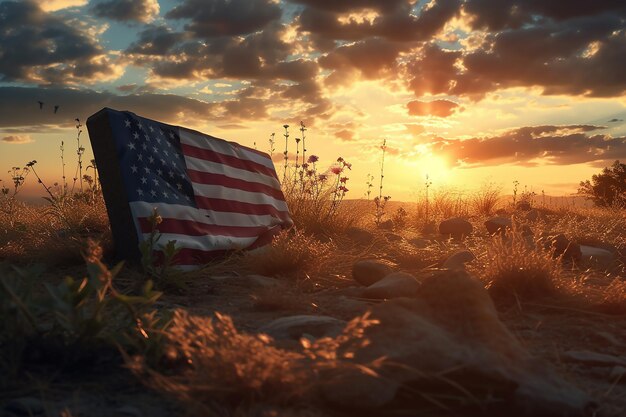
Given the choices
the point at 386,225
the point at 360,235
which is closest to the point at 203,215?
the point at 360,235

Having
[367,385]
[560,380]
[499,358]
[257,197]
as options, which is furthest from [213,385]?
[257,197]

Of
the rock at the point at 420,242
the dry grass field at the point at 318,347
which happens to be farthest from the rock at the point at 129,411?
the rock at the point at 420,242

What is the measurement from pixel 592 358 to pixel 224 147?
5023 mm

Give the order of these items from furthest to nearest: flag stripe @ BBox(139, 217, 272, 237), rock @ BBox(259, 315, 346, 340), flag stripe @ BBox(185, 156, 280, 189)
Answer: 1. flag stripe @ BBox(185, 156, 280, 189)
2. flag stripe @ BBox(139, 217, 272, 237)
3. rock @ BBox(259, 315, 346, 340)

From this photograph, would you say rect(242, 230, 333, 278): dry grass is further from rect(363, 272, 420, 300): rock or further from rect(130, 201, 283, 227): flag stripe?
rect(363, 272, 420, 300): rock

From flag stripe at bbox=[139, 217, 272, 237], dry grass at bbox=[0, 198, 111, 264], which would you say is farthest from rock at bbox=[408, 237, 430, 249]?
dry grass at bbox=[0, 198, 111, 264]

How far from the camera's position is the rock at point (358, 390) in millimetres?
2348

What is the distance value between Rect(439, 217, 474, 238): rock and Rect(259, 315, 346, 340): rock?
21.0ft

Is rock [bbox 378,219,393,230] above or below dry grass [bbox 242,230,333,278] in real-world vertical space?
below

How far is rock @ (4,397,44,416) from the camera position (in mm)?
2326

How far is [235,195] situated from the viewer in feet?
23.2

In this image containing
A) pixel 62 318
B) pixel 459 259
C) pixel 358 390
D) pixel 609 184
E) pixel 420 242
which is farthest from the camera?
pixel 609 184

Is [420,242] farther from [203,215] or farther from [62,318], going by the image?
[62,318]

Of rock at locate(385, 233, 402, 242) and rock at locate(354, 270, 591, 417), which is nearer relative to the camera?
rock at locate(354, 270, 591, 417)
